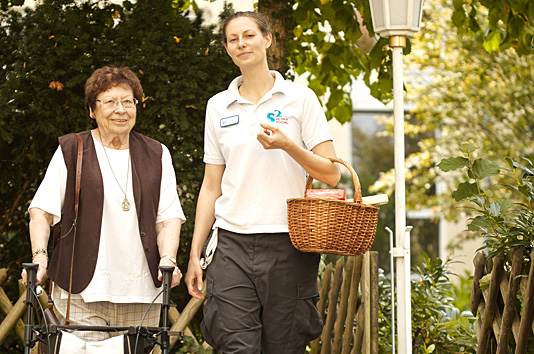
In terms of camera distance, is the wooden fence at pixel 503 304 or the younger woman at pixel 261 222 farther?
the wooden fence at pixel 503 304

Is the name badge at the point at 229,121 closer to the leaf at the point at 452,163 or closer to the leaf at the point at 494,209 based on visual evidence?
the leaf at the point at 452,163

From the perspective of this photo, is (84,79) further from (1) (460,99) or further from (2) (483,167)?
(1) (460,99)

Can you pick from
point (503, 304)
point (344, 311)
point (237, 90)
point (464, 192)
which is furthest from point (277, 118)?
point (344, 311)

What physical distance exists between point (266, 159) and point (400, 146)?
96 cm

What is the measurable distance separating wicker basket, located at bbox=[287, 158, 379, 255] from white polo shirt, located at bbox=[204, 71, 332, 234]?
0.53 feet

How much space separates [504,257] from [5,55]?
3441mm

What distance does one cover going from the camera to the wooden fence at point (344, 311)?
4.61m

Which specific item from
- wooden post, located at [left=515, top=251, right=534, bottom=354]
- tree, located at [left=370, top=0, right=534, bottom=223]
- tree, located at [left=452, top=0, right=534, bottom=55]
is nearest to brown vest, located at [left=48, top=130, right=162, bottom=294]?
wooden post, located at [left=515, top=251, right=534, bottom=354]

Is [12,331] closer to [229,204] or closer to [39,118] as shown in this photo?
[39,118]

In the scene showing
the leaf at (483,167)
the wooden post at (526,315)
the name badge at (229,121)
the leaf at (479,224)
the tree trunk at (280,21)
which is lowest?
the wooden post at (526,315)

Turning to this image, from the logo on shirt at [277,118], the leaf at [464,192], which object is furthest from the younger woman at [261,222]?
the leaf at [464,192]

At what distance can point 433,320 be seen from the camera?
4.98 metres

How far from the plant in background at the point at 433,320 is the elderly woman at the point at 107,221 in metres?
2.31

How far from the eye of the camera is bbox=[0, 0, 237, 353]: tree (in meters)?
4.66
